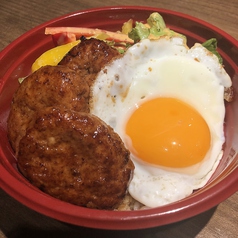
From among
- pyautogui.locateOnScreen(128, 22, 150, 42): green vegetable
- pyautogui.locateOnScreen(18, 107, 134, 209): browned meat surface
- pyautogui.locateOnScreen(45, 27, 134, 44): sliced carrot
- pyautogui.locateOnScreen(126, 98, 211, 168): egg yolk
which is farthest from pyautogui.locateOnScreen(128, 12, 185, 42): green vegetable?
pyautogui.locateOnScreen(18, 107, 134, 209): browned meat surface

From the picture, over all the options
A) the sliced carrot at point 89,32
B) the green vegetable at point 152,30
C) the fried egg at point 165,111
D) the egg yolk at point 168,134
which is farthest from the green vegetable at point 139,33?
the egg yolk at point 168,134

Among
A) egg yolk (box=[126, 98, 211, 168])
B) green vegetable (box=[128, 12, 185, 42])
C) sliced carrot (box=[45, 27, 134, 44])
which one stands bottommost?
egg yolk (box=[126, 98, 211, 168])

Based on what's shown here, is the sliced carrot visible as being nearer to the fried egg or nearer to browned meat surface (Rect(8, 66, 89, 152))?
the fried egg

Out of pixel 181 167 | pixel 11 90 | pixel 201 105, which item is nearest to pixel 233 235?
pixel 181 167

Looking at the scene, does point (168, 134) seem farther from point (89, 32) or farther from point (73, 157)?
point (89, 32)

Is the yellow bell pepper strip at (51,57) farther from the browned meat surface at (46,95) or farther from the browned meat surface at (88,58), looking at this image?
the browned meat surface at (46,95)
